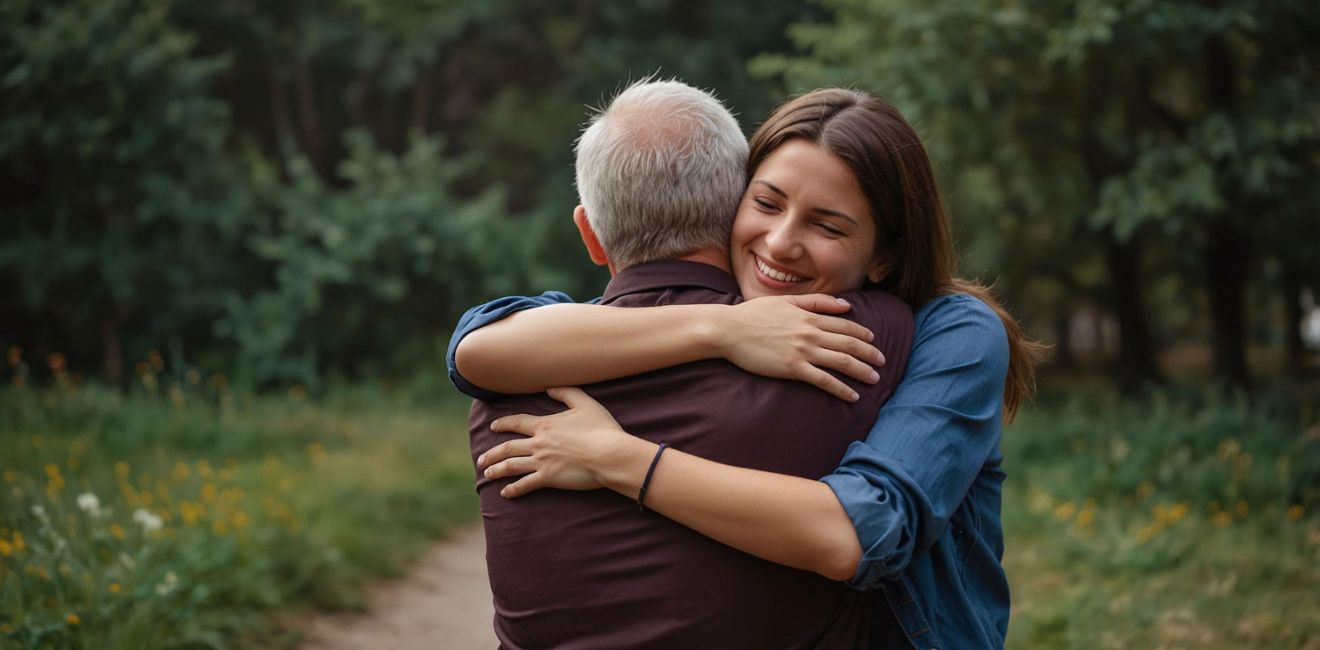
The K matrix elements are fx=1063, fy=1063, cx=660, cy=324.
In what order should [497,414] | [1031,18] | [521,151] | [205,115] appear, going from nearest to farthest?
1. [497,414]
2. [1031,18]
3. [205,115]
4. [521,151]

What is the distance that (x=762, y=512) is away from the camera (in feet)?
5.77

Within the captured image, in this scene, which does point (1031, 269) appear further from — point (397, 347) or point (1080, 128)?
point (397, 347)

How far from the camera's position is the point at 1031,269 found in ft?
43.0

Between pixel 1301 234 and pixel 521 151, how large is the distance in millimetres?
10666

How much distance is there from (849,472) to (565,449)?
0.50 m

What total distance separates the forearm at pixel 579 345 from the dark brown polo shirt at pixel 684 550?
0.04 meters

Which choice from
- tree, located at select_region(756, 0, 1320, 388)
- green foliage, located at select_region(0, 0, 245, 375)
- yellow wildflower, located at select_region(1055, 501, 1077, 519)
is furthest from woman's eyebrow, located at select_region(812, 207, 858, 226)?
green foliage, located at select_region(0, 0, 245, 375)

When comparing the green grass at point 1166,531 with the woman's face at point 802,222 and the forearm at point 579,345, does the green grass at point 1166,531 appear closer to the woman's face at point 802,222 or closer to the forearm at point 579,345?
the woman's face at point 802,222

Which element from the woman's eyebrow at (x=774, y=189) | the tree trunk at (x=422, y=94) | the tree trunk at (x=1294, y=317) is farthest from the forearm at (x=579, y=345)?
the tree trunk at (x=422, y=94)

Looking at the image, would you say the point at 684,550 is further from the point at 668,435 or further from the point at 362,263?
the point at 362,263

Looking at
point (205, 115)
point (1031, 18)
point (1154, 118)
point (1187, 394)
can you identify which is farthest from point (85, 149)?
point (1187, 394)

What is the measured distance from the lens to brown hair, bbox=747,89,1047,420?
6.95ft

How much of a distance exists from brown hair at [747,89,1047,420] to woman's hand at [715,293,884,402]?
1.05 feet

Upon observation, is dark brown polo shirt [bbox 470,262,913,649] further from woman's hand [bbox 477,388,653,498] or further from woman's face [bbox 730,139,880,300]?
woman's face [bbox 730,139,880,300]
